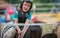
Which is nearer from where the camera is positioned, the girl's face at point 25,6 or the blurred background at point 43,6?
the girl's face at point 25,6

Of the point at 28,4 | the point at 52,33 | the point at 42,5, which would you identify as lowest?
the point at 42,5

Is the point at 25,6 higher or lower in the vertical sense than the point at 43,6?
higher

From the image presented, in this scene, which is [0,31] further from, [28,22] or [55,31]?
[55,31]

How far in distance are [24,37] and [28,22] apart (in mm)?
269

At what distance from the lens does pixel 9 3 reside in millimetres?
14188

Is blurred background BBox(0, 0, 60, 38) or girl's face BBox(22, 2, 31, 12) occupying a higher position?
girl's face BBox(22, 2, 31, 12)

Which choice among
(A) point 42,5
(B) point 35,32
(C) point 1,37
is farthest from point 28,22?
(A) point 42,5

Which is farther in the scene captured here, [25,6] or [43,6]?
[43,6]

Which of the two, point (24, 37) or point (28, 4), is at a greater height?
point (28, 4)

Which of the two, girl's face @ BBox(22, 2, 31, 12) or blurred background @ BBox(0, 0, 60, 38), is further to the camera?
blurred background @ BBox(0, 0, 60, 38)

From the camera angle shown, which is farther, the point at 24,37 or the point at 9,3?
the point at 9,3

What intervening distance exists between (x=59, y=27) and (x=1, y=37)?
97 cm

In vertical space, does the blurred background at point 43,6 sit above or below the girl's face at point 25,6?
below

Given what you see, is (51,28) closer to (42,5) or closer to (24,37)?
(24,37)
